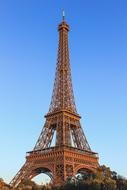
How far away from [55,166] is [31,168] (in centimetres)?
666

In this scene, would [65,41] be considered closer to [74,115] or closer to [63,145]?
[74,115]

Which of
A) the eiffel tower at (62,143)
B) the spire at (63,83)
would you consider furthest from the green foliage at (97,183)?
the spire at (63,83)

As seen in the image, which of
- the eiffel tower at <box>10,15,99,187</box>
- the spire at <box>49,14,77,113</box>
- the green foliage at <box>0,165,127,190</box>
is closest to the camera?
the green foliage at <box>0,165,127,190</box>

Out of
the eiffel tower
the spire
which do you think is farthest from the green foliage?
the spire

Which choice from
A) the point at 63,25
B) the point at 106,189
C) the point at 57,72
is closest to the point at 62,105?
the point at 57,72

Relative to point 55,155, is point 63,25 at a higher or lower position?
higher

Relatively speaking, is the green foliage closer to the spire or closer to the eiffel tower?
the eiffel tower

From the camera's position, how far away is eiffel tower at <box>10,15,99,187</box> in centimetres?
5758

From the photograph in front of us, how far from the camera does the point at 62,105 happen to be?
216 feet

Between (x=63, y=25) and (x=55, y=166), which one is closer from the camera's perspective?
(x=55, y=166)

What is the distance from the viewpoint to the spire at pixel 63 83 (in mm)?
67062

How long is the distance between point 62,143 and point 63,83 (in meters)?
13.6

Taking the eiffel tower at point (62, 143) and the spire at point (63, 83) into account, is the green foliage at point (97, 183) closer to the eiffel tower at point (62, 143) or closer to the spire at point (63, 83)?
the eiffel tower at point (62, 143)

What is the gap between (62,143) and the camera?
6022 centimetres
